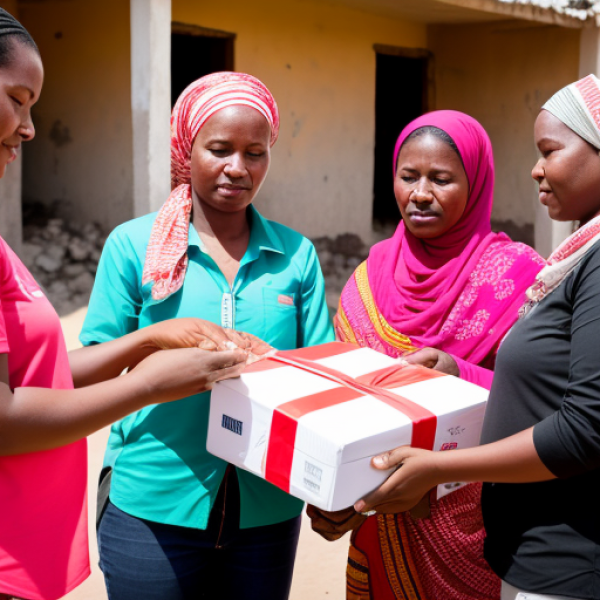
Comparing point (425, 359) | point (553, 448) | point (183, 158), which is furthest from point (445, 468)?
point (183, 158)

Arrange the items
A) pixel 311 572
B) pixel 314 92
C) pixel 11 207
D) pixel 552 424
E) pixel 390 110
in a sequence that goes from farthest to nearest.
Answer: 1. pixel 390 110
2. pixel 314 92
3. pixel 11 207
4. pixel 311 572
5. pixel 552 424

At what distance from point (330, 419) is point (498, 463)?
14.6 inches

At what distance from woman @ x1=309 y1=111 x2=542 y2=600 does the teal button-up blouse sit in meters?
0.40

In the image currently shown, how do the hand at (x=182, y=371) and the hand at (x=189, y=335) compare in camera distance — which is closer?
the hand at (x=182, y=371)

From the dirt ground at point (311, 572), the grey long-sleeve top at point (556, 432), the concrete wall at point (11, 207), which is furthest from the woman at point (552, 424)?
the concrete wall at point (11, 207)

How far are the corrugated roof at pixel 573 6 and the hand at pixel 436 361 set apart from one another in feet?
22.8

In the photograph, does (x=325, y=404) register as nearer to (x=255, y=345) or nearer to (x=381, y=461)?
(x=381, y=461)

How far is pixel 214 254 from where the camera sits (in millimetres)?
2242

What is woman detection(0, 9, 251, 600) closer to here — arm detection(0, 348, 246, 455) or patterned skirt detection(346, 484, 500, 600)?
arm detection(0, 348, 246, 455)

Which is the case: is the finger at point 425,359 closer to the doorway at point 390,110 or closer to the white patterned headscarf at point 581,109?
the white patterned headscarf at point 581,109

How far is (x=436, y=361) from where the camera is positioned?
2.26 metres

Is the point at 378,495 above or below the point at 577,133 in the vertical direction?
below

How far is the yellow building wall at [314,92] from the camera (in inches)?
339

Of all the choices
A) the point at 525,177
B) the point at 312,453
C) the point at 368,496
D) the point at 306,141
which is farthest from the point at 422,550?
the point at 525,177
